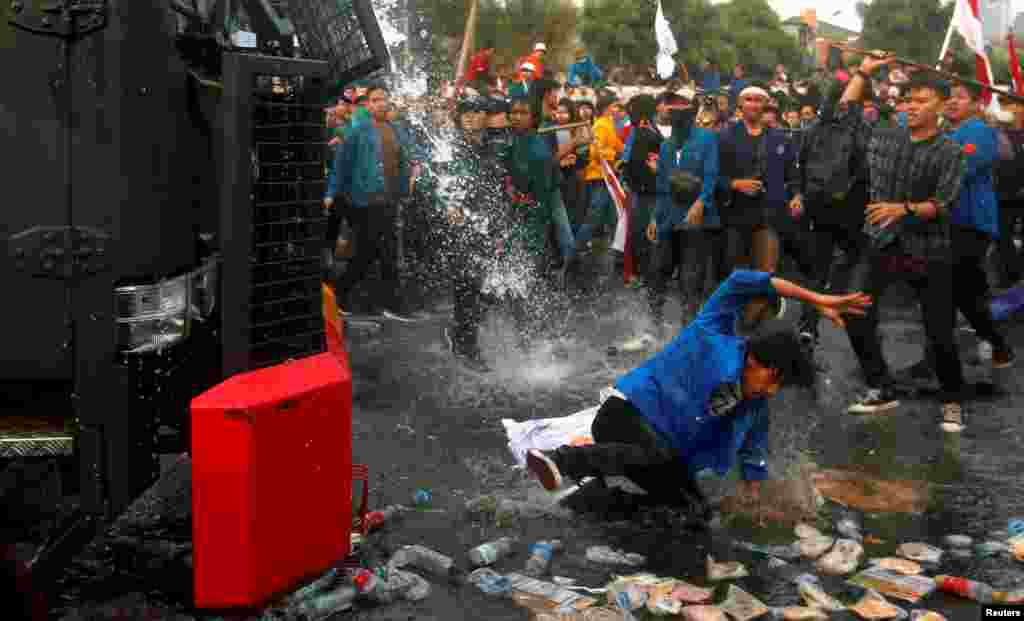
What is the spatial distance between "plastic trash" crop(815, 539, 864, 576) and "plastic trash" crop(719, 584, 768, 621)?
451 mm

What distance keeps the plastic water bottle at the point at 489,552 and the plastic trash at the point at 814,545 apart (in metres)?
1.19

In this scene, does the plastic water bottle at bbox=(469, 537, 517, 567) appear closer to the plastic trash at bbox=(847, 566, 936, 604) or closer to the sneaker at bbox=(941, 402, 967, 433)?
the plastic trash at bbox=(847, 566, 936, 604)

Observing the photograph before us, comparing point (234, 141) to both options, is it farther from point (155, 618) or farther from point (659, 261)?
point (659, 261)

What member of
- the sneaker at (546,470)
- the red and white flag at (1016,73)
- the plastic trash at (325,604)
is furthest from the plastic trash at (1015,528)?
the red and white flag at (1016,73)

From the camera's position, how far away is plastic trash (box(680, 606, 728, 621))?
3.96 m

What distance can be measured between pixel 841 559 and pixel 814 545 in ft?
0.54

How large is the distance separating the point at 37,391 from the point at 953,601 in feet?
10.7

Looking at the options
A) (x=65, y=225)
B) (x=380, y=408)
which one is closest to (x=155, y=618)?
(x=65, y=225)

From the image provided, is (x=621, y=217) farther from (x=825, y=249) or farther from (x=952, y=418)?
(x=952, y=418)

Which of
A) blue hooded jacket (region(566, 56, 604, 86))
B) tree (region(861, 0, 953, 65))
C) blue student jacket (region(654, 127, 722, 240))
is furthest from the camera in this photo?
tree (region(861, 0, 953, 65))

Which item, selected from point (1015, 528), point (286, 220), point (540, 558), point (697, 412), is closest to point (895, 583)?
point (1015, 528)

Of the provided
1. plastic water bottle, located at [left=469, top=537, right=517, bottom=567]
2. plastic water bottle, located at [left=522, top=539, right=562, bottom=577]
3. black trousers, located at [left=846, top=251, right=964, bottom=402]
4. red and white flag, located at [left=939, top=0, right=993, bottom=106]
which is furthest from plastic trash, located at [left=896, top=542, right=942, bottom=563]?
red and white flag, located at [left=939, top=0, right=993, bottom=106]

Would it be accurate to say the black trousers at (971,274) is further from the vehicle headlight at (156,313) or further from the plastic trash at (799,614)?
the vehicle headlight at (156,313)

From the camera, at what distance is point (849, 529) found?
4840 millimetres
